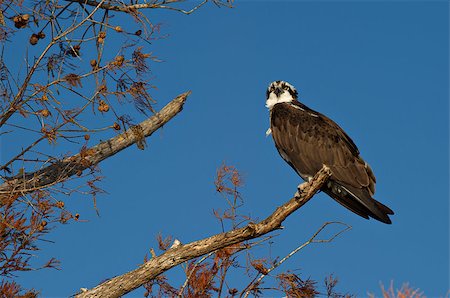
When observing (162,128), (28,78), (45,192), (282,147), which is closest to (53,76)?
(28,78)

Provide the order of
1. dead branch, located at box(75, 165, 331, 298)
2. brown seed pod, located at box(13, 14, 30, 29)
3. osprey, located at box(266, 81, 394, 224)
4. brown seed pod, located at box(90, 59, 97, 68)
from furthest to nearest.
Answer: osprey, located at box(266, 81, 394, 224), brown seed pod, located at box(13, 14, 30, 29), brown seed pod, located at box(90, 59, 97, 68), dead branch, located at box(75, 165, 331, 298)

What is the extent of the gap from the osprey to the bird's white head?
0.38 metres

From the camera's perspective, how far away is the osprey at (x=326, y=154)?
9055 mm

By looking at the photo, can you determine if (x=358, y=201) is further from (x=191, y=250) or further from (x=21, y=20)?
(x=21, y=20)

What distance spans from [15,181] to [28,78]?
160 cm

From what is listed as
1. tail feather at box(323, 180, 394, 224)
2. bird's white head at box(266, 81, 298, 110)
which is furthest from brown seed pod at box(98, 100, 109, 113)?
bird's white head at box(266, 81, 298, 110)

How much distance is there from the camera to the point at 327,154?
9.59m

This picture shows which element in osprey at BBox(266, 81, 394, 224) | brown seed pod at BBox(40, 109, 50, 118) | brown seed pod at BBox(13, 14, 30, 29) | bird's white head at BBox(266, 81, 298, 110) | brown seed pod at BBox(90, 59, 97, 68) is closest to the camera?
brown seed pod at BBox(40, 109, 50, 118)

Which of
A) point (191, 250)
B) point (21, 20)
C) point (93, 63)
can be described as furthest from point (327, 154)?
point (21, 20)

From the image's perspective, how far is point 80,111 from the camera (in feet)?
24.6

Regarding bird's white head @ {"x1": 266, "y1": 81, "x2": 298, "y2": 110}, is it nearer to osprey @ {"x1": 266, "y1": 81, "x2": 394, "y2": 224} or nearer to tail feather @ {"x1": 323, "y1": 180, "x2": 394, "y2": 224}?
Result: osprey @ {"x1": 266, "y1": 81, "x2": 394, "y2": 224}

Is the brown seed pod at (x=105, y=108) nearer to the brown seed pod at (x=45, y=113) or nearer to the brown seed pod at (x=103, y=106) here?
the brown seed pod at (x=103, y=106)

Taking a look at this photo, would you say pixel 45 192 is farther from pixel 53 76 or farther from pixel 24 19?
pixel 24 19

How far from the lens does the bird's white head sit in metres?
10.9
